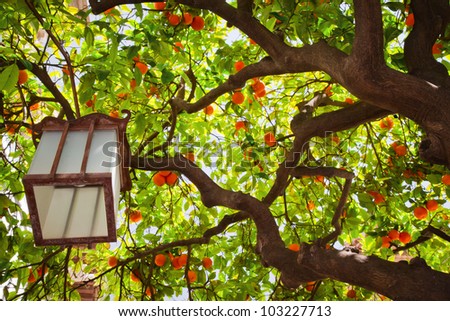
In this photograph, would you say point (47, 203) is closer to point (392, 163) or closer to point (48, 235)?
point (48, 235)

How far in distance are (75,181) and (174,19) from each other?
1938 mm

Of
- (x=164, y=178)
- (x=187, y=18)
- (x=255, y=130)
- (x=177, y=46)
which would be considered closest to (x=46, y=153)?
(x=177, y=46)

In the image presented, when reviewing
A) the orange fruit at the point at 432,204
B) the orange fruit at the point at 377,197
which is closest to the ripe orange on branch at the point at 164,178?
the orange fruit at the point at 377,197

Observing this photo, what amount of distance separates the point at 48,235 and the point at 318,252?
3.35 feet

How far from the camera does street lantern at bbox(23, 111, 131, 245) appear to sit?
174 centimetres

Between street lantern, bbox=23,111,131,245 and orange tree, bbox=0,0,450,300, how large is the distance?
0.22 m

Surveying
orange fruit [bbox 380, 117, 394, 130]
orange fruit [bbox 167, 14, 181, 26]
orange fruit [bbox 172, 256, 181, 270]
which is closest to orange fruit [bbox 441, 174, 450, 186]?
orange fruit [bbox 380, 117, 394, 130]

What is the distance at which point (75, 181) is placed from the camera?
1.73 metres

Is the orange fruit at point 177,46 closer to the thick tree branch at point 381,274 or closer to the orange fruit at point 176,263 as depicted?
the thick tree branch at point 381,274

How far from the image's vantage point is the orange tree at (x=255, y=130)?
2.06 m

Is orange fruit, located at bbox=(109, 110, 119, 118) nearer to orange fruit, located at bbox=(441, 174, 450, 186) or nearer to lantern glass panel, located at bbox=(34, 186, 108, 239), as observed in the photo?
lantern glass panel, located at bbox=(34, 186, 108, 239)

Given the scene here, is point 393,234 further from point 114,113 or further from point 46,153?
point 46,153
